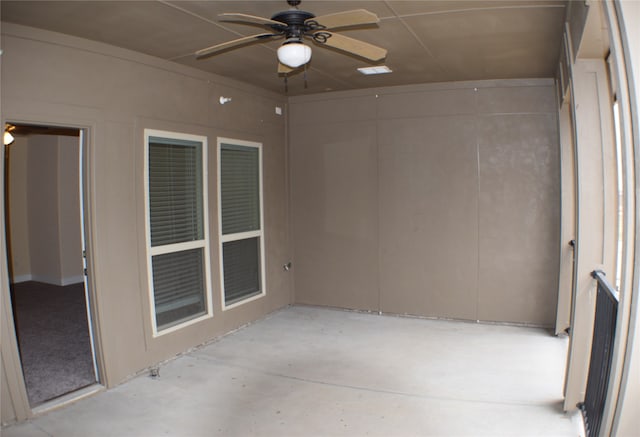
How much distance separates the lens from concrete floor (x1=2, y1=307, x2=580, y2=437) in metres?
3.10

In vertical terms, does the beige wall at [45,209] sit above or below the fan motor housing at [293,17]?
below

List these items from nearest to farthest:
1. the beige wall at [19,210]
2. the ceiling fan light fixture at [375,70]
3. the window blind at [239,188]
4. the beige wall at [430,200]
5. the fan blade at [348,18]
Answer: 1. the fan blade at [348,18]
2. the ceiling fan light fixture at [375,70]
3. the window blind at [239,188]
4. the beige wall at [430,200]
5. the beige wall at [19,210]

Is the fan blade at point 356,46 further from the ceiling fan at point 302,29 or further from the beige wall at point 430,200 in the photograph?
the beige wall at point 430,200

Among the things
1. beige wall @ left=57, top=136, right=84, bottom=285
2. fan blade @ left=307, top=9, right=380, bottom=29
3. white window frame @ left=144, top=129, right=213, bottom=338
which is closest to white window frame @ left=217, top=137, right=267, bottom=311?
white window frame @ left=144, top=129, right=213, bottom=338

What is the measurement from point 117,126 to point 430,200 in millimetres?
3597

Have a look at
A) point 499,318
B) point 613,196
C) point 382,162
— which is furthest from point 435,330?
point 613,196

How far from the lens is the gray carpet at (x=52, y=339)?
378cm

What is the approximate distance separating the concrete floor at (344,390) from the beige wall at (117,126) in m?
0.34

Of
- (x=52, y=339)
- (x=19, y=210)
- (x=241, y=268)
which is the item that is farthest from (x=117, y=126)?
(x=19, y=210)

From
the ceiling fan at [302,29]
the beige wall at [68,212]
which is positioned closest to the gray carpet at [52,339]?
the beige wall at [68,212]

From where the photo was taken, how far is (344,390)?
3.67m

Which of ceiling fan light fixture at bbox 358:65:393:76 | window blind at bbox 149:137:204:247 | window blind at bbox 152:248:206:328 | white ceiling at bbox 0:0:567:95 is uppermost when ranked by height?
ceiling fan light fixture at bbox 358:65:393:76

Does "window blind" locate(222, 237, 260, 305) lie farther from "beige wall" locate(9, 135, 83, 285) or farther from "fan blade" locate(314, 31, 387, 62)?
"beige wall" locate(9, 135, 83, 285)

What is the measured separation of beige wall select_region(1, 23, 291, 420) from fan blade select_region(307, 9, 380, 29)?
82.4 inches
